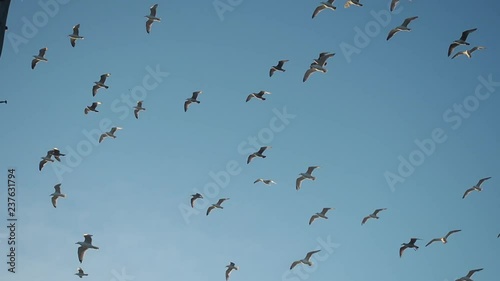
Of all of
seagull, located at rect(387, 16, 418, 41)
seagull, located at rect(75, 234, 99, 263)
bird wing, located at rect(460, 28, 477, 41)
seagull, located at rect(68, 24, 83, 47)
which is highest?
seagull, located at rect(68, 24, 83, 47)

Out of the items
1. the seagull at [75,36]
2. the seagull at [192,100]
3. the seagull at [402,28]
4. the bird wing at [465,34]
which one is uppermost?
the seagull at [75,36]

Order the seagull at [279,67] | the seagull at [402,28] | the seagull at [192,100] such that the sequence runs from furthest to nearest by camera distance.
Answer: the seagull at [192,100] < the seagull at [279,67] < the seagull at [402,28]

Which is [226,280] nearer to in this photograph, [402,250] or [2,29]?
[402,250]

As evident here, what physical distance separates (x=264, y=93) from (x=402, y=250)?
1648 cm

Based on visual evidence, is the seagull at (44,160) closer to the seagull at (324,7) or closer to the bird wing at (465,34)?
the seagull at (324,7)

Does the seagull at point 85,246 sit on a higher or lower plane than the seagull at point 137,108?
lower

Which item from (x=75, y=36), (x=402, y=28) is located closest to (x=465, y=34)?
(x=402, y=28)

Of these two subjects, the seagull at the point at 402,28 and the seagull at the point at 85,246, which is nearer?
the seagull at the point at 85,246

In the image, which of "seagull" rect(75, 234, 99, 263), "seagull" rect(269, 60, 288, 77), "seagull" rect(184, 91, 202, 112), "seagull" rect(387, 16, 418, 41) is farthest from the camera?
"seagull" rect(184, 91, 202, 112)

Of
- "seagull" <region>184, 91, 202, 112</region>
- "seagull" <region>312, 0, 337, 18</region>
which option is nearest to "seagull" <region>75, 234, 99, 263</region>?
"seagull" <region>184, 91, 202, 112</region>

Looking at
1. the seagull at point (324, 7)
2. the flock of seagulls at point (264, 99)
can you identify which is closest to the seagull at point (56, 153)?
the flock of seagulls at point (264, 99)

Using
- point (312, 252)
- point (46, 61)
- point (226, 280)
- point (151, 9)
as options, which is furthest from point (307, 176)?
point (46, 61)

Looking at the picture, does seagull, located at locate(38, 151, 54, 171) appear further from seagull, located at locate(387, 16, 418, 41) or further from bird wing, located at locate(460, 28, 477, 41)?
bird wing, located at locate(460, 28, 477, 41)

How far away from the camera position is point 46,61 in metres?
55.8
